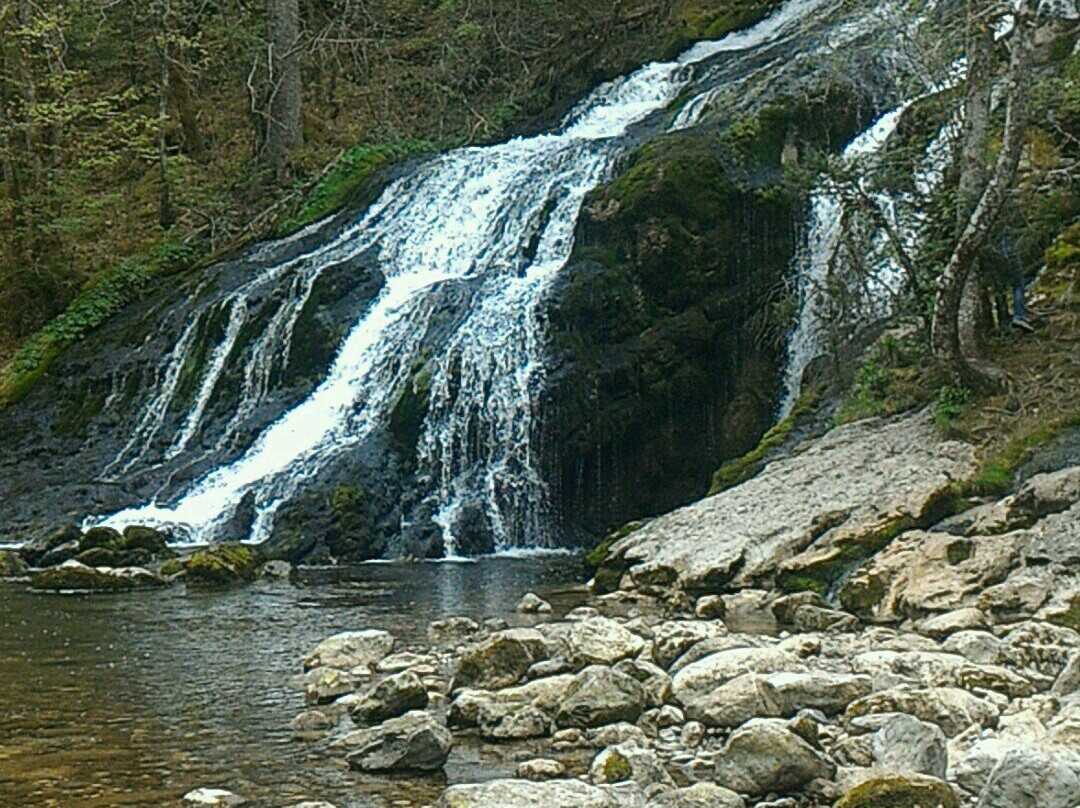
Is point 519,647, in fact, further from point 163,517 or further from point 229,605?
point 163,517

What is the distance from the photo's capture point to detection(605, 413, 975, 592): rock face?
11.1m

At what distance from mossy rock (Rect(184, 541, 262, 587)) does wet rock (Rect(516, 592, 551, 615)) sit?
12.0 feet

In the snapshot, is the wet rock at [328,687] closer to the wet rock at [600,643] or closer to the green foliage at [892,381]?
the wet rock at [600,643]

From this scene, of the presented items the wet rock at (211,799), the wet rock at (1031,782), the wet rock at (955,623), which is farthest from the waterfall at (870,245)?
the wet rock at (211,799)

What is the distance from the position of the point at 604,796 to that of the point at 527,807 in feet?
1.05

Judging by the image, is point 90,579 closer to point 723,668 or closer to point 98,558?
point 98,558

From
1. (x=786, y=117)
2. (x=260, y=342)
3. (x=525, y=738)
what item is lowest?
(x=525, y=738)

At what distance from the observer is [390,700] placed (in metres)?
7.13

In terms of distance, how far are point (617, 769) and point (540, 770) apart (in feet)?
1.20

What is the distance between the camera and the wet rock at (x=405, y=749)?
623cm

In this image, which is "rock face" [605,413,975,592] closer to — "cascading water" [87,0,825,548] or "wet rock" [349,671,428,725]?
"cascading water" [87,0,825,548]

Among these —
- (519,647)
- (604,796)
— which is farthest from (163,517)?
(604,796)

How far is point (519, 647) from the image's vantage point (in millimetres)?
7734

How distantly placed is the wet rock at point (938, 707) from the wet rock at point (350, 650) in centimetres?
345
